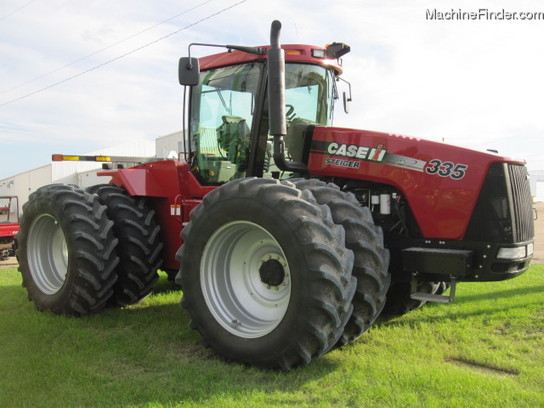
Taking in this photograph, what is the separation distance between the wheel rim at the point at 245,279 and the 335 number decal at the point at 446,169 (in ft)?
4.62

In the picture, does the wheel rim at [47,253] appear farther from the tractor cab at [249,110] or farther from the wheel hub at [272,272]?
the wheel hub at [272,272]

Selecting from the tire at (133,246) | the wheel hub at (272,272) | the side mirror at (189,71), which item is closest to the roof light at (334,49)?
the side mirror at (189,71)

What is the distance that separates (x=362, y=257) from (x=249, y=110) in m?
2.17

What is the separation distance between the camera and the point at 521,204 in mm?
4281

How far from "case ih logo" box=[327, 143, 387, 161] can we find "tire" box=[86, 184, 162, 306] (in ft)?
7.47

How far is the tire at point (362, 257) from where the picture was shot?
3912 mm

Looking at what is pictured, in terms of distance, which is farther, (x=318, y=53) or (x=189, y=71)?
(x=318, y=53)

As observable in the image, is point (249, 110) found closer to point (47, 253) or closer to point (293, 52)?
point (293, 52)

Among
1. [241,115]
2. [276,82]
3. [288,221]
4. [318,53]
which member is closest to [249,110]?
[241,115]

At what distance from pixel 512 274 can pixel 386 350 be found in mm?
1180

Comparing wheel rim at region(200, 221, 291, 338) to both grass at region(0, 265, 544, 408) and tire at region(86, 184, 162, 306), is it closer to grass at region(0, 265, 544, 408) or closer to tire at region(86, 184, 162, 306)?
grass at region(0, 265, 544, 408)

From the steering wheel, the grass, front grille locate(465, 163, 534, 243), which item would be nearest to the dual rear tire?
the grass

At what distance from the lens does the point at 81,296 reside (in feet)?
17.6

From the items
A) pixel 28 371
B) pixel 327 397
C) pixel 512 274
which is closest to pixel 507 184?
pixel 512 274
